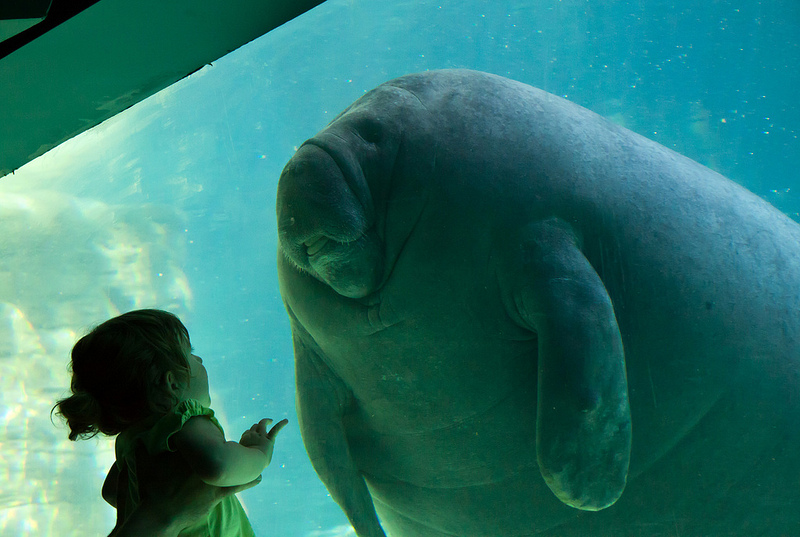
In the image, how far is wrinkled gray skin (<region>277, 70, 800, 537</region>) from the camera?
222 cm

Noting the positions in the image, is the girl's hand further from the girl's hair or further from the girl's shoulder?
the girl's hair

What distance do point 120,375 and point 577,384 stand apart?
1357mm

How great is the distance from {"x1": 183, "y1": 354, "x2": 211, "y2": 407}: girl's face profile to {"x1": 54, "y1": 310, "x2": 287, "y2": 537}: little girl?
0.05m

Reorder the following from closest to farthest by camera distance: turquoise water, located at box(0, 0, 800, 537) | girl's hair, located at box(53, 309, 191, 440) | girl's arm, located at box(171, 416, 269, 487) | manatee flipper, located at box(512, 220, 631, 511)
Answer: girl's arm, located at box(171, 416, 269, 487) → girl's hair, located at box(53, 309, 191, 440) → manatee flipper, located at box(512, 220, 631, 511) → turquoise water, located at box(0, 0, 800, 537)

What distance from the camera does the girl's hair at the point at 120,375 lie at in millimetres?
1475

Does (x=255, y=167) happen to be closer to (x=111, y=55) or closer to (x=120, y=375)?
(x=111, y=55)

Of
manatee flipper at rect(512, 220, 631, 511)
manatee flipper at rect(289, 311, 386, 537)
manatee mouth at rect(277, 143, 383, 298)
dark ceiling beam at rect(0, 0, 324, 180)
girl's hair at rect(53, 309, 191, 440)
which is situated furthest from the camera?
manatee flipper at rect(289, 311, 386, 537)

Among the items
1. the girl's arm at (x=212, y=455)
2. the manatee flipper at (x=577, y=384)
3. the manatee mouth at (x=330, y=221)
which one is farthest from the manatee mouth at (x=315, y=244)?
the girl's arm at (x=212, y=455)

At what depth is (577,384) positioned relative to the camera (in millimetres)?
1899

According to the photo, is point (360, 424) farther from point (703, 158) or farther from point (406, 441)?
point (703, 158)

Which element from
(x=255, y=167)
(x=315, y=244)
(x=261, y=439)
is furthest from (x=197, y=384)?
Result: (x=255, y=167)

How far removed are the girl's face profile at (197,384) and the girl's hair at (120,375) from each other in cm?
8

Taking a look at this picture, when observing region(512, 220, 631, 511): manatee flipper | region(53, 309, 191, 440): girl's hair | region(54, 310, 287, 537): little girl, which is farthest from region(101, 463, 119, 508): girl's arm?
region(512, 220, 631, 511): manatee flipper

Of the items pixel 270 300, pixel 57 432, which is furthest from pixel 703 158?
pixel 57 432
